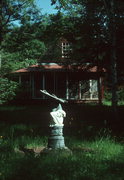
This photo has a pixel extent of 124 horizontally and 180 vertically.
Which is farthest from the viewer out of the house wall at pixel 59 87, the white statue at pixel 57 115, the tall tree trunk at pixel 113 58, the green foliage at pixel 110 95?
the green foliage at pixel 110 95

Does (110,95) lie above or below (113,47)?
below

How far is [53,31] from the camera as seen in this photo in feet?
72.3

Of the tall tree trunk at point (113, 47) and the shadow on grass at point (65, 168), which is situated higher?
the tall tree trunk at point (113, 47)

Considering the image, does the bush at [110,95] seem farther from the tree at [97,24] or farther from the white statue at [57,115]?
the white statue at [57,115]

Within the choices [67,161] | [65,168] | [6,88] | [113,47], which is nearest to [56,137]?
[67,161]

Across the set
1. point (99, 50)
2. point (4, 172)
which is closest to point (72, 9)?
point (99, 50)

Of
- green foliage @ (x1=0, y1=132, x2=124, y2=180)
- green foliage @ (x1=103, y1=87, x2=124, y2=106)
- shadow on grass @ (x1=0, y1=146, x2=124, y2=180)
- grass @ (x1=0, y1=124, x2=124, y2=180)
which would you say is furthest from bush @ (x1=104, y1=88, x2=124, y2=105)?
shadow on grass @ (x1=0, y1=146, x2=124, y2=180)

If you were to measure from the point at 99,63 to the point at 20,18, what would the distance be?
9560 millimetres

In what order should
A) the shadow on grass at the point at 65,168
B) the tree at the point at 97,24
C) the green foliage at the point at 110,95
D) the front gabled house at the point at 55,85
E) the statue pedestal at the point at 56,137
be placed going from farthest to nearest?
the green foliage at the point at 110,95, the front gabled house at the point at 55,85, the tree at the point at 97,24, the statue pedestal at the point at 56,137, the shadow on grass at the point at 65,168

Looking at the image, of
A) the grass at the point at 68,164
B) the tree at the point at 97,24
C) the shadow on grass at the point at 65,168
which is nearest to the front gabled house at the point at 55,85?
the tree at the point at 97,24

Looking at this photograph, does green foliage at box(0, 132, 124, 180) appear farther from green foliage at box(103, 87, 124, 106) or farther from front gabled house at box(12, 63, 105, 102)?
green foliage at box(103, 87, 124, 106)

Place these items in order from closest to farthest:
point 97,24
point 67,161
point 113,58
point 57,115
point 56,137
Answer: point 67,161
point 57,115
point 56,137
point 113,58
point 97,24

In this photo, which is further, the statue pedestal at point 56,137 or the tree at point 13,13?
the tree at point 13,13

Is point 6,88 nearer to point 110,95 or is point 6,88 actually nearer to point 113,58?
point 113,58
